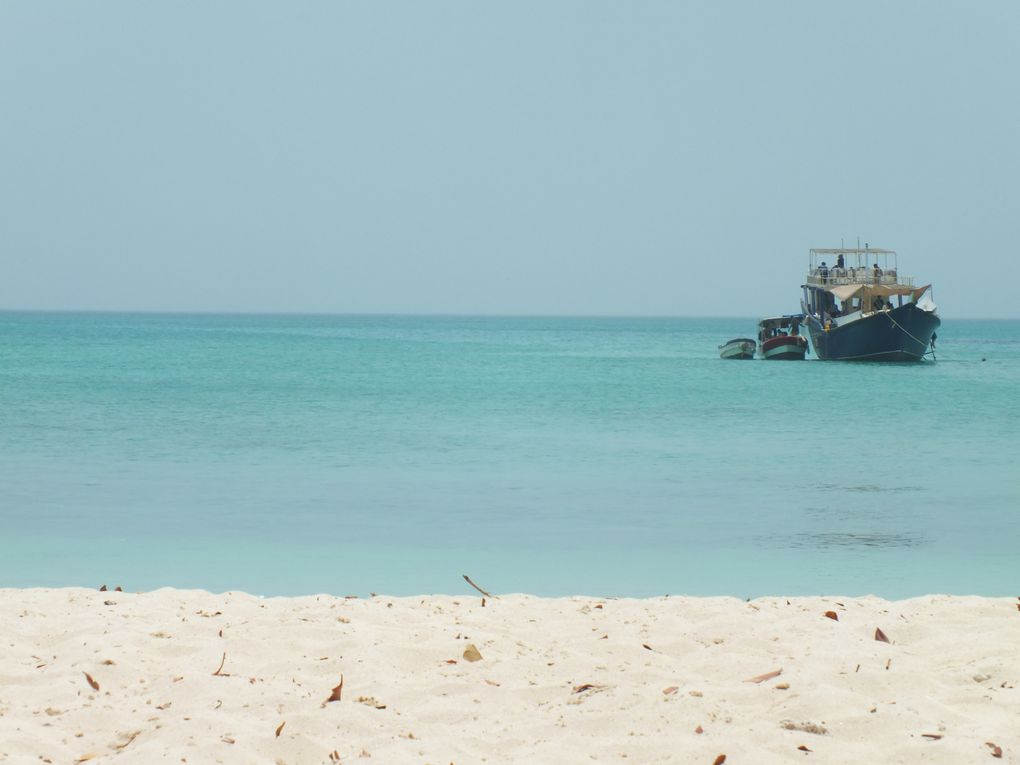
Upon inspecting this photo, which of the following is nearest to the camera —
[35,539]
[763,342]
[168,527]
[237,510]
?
[35,539]

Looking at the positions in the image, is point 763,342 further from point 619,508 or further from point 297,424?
point 619,508

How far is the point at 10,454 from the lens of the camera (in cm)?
1681

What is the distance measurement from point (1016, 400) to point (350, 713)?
31240 mm

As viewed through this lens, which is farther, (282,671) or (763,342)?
(763,342)

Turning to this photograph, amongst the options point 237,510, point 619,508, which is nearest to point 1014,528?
point 619,508

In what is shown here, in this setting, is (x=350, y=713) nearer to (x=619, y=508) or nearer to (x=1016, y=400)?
(x=619, y=508)

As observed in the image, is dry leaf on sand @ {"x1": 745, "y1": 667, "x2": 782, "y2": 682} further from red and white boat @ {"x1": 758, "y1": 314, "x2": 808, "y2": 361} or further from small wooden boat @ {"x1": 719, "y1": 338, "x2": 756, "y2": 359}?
small wooden boat @ {"x1": 719, "y1": 338, "x2": 756, "y2": 359}

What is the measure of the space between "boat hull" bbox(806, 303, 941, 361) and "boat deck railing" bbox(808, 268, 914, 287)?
2.26m

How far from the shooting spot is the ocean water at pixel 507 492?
9266mm

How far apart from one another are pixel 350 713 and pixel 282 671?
74 cm

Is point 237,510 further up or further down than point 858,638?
further down

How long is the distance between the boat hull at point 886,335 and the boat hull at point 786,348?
3945mm

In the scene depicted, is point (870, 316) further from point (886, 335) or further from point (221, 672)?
point (221, 672)

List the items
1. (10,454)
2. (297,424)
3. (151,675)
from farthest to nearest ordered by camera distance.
Result: (297,424)
(10,454)
(151,675)
